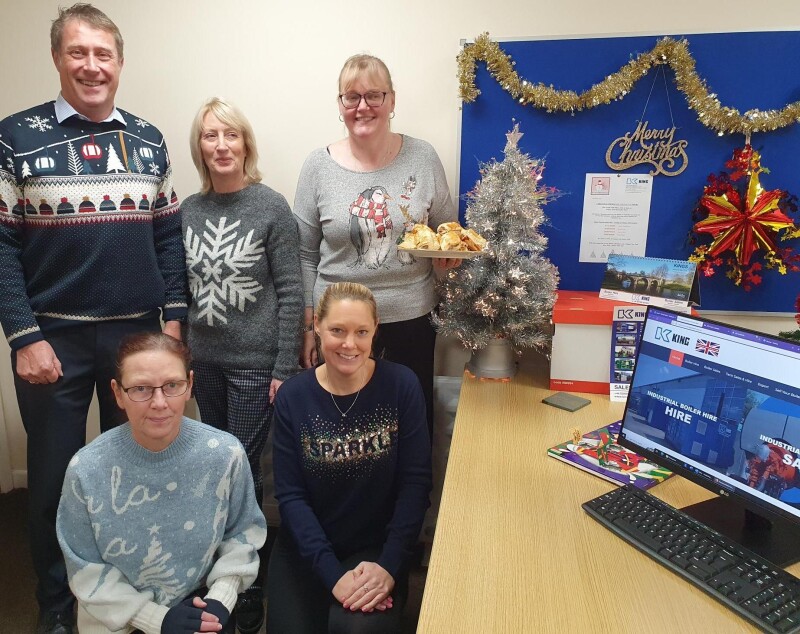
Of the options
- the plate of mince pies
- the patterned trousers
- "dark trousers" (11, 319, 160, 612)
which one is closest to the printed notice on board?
the plate of mince pies

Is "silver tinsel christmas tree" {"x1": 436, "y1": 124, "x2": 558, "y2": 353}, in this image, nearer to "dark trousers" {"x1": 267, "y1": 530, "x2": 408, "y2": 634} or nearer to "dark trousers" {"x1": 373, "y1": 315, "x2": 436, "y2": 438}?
"dark trousers" {"x1": 373, "y1": 315, "x2": 436, "y2": 438}

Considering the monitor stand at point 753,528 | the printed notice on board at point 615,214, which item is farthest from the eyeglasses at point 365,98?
the monitor stand at point 753,528

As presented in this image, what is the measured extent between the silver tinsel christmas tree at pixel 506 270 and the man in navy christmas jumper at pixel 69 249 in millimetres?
982

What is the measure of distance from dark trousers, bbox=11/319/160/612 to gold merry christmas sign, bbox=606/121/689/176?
68.7 inches

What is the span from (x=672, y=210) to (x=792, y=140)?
436 mm

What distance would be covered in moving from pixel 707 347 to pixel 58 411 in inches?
68.5

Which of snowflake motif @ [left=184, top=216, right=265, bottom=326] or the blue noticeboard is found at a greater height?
the blue noticeboard

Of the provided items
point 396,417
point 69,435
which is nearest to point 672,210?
point 396,417

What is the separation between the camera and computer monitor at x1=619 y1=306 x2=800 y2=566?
1108 millimetres

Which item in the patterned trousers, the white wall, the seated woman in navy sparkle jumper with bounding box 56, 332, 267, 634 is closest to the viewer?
the seated woman in navy sparkle jumper with bounding box 56, 332, 267, 634

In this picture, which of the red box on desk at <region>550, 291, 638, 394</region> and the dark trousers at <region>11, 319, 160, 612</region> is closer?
the dark trousers at <region>11, 319, 160, 612</region>

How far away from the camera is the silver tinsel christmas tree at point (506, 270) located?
74.0 inches

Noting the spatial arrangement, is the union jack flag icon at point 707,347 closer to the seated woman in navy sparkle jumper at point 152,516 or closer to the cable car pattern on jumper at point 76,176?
the seated woman in navy sparkle jumper at point 152,516

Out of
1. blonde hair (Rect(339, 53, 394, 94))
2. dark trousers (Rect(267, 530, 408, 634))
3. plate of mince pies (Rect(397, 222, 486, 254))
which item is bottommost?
dark trousers (Rect(267, 530, 408, 634))
